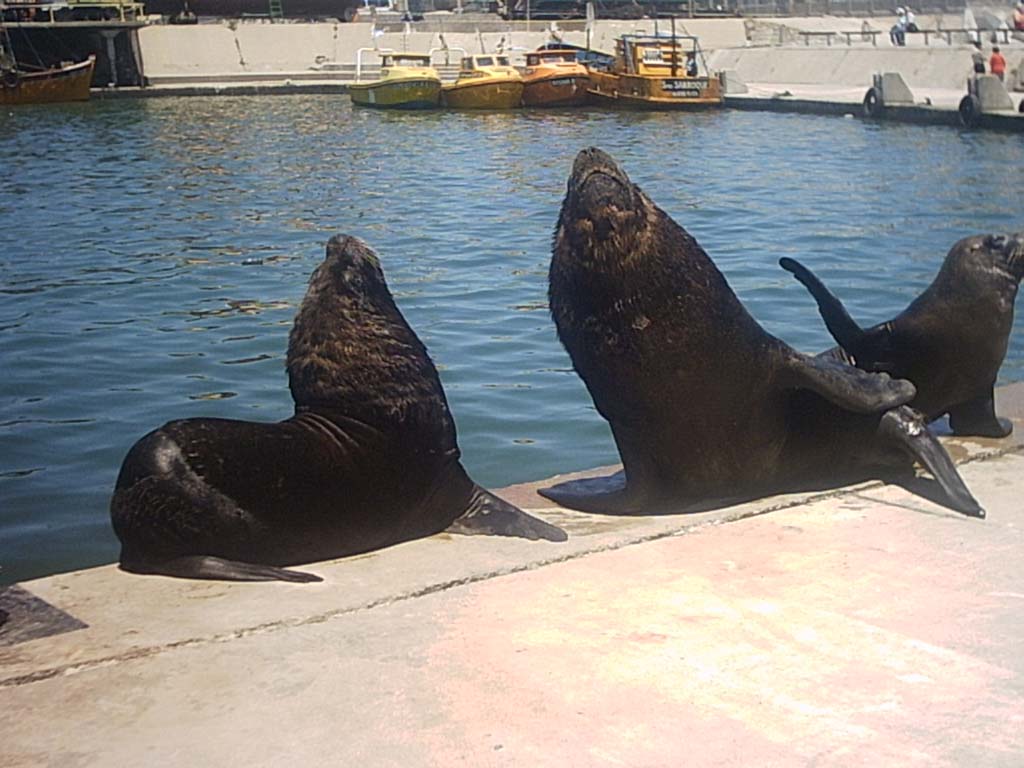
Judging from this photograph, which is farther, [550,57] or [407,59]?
[407,59]

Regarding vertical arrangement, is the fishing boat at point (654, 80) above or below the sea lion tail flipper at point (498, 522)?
below

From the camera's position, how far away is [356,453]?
514cm

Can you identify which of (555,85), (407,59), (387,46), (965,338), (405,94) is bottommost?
(405,94)

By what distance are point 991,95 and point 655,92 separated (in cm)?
1332

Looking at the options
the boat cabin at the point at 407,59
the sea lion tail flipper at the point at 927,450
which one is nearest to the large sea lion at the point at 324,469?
the sea lion tail flipper at the point at 927,450

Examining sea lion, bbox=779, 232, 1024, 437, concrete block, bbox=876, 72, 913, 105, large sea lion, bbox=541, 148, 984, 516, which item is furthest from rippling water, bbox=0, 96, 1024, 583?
large sea lion, bbox=541, 148, 984, 516

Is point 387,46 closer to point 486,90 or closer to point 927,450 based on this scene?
→ point 486,90

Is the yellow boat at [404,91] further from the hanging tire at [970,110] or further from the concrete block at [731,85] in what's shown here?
the hanging tire at [970,110]

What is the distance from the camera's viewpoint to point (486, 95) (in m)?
45.1

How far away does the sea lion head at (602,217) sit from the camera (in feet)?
16.8

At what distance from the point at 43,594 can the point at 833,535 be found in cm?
232

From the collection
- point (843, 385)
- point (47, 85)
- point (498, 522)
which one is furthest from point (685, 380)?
point (47, 85)

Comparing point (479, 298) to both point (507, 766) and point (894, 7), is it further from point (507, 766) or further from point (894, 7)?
point (894, 7)

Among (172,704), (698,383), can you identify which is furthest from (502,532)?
(172,704)
